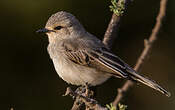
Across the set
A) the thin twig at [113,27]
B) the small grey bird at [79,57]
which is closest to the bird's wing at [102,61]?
the small grey bird at [79,57]

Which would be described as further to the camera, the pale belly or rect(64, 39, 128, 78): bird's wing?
the pale belly

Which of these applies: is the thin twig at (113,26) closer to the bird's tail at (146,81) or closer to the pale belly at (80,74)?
the pale belly at (80,74)

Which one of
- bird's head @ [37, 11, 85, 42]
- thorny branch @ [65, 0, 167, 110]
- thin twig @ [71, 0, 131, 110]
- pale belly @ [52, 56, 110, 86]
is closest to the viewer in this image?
thorny branch @ [65, 0, 167, 110]

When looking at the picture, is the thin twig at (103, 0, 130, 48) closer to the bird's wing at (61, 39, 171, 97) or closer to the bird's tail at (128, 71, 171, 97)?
the bird's wing at (61, 39, 171, 97)

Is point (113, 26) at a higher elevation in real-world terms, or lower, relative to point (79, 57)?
higher

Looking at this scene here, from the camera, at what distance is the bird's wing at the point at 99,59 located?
253 inches

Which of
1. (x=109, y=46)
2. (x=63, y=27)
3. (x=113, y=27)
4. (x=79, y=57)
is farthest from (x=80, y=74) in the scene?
(x=63, y=27)

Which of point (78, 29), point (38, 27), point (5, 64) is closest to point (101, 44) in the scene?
point (78, 29)

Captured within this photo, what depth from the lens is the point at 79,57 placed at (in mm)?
6727

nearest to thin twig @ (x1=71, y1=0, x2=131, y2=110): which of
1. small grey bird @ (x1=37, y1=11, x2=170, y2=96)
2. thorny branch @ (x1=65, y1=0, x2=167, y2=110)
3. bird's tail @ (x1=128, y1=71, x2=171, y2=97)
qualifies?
thorny branch @ (x1=65, y1=0, x2=167, y2=110)

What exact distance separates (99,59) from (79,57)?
294 millimetres

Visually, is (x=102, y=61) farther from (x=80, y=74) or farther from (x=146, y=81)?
(x=146, y=81)

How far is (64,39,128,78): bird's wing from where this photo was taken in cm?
644

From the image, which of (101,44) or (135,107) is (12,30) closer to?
(101,44)
